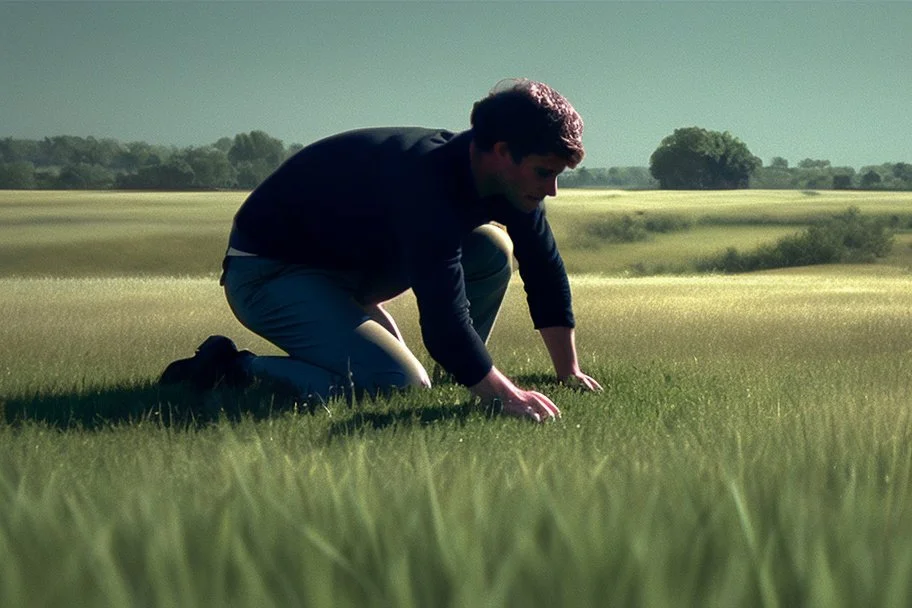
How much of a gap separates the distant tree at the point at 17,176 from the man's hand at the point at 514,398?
49.6 meters

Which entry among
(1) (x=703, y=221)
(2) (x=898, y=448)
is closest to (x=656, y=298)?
(2) (x=898, y=448)

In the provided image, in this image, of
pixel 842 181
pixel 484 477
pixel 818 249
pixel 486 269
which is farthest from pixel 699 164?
pixel 484 477

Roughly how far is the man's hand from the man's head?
0.64 meters

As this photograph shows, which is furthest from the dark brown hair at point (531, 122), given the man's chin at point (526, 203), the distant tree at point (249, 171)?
the distant tree at point (249, 171)

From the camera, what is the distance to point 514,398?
12.6 ft

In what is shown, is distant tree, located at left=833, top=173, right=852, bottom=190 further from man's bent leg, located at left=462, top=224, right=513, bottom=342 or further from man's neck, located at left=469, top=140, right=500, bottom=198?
man's neck, located at left=469, top=140, right=500, bottom=198

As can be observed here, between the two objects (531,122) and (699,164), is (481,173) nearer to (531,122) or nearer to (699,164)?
(531,122)

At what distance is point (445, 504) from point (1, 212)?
107 feet

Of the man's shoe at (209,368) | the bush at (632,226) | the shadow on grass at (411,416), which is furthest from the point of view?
the bush at (632,226)

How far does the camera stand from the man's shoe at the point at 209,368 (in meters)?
4.85

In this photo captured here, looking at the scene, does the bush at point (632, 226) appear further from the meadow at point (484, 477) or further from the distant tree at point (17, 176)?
the distant tree at point (17, 176)

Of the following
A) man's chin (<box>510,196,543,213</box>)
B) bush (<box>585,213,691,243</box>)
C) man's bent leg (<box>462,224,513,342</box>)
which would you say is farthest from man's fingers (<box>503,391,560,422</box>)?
bush (<box>585,213,691,243</box>)

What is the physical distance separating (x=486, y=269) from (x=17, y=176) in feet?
165

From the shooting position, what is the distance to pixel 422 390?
4559mm
